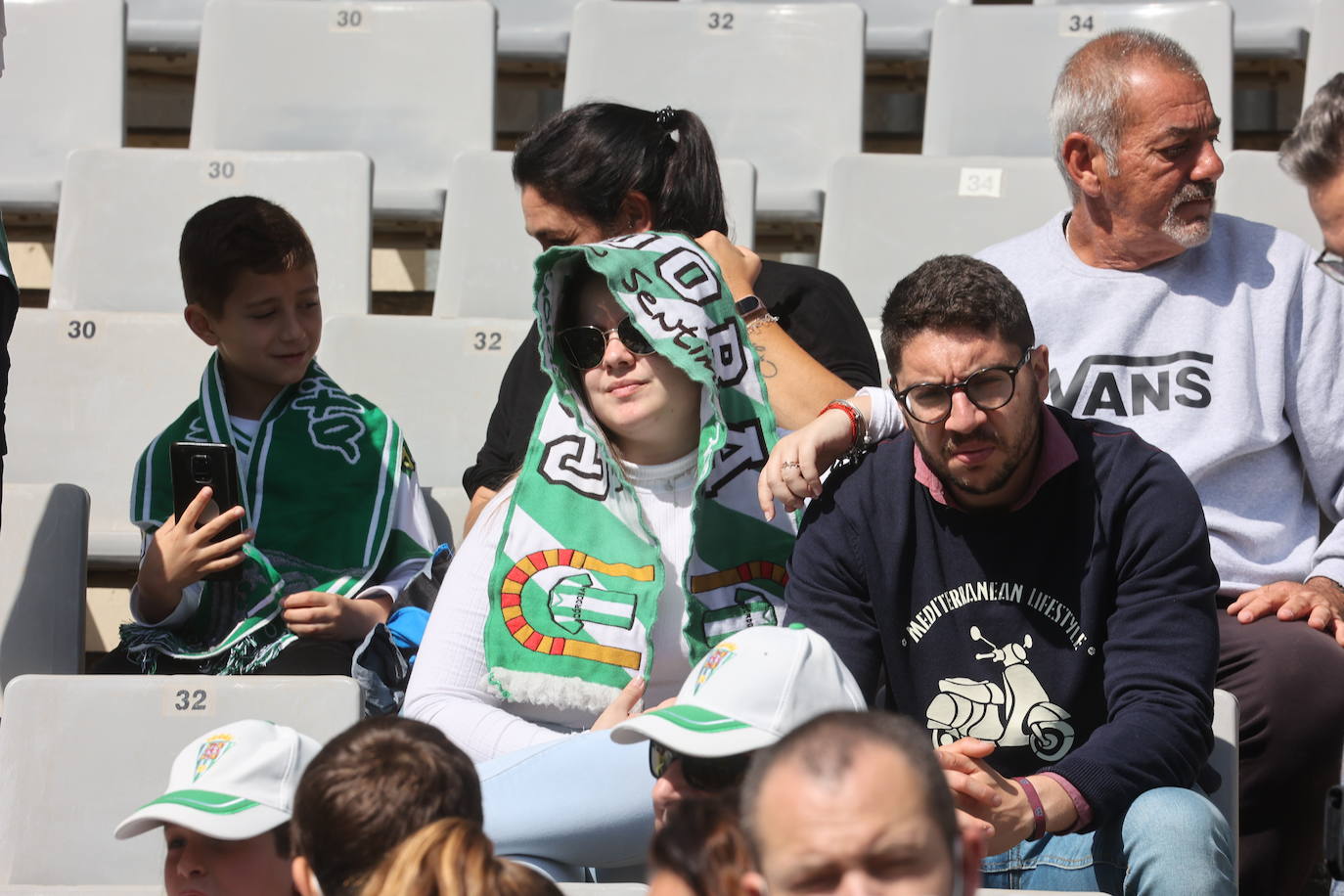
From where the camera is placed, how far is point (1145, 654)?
1957 millimetres

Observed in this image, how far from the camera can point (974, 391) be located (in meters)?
2.01

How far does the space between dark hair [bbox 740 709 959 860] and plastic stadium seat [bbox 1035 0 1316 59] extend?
316 cm

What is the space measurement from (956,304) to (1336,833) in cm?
72

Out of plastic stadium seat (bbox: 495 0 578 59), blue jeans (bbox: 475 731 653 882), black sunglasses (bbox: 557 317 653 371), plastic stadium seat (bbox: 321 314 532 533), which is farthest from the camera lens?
plastic stadium seat (bbox: 495 0 578 59)

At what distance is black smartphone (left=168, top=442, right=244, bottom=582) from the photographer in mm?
2607

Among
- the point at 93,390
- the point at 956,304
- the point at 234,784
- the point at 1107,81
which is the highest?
the point at 1107,81

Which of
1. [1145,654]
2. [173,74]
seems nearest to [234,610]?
[1145,654]

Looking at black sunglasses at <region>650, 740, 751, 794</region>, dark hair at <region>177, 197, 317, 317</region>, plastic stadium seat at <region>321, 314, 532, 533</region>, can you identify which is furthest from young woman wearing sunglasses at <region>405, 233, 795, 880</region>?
plastic stadium seat at <region>321, 314, 532, 533</region>

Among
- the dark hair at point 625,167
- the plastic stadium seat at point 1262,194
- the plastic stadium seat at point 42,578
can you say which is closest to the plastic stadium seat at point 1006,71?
the plastic stadium seat at point 1262,194

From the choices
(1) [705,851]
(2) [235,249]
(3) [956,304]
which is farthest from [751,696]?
(2) [235,249]

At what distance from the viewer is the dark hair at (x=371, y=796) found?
5.03 feet

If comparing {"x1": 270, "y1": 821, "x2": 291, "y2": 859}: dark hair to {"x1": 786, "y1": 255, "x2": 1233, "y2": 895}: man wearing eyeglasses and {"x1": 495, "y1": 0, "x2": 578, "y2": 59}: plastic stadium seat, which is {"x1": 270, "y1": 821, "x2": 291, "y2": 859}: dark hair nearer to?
{"x1": 786, "y1": 255, "x2": 1233, "y2": 895}: man wearing eyeglasses

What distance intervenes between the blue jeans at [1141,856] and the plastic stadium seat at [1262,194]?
6.32ft

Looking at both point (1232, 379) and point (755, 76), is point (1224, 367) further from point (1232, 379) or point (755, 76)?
point (755, 76)
